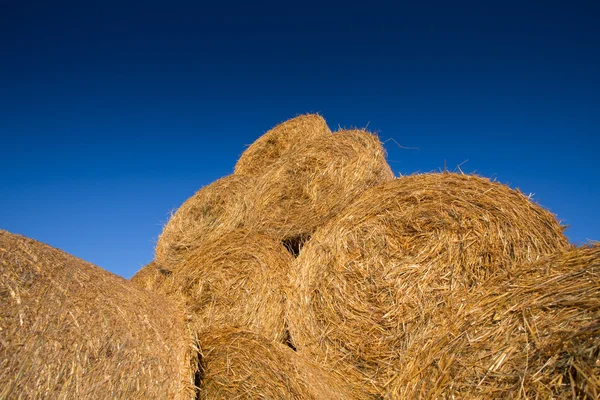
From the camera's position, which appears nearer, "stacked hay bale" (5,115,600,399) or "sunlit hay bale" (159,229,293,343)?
"stacked hay bale" (5,115,600,399)

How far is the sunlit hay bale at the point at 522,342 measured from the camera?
1.86 m

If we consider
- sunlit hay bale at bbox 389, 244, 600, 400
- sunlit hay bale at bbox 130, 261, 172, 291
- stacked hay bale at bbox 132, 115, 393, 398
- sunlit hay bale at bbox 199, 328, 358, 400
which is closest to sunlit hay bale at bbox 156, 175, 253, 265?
stacked hay bale at bbox 132, 115, 393, 398

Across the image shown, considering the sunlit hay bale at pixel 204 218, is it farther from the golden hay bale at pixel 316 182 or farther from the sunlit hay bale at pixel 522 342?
the sunlit hay bale at pixel 522 342

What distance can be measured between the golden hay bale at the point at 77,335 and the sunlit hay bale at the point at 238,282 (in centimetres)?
101

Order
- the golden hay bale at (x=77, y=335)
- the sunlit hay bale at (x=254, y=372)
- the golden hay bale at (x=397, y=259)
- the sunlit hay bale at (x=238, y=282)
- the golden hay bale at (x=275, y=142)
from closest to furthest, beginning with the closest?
the golden hay bale at (x=77, y=335)
the sunlit hay bale at (x=254, y=372)
the golden hay bale at (x=397, y=259)
the sunlit hay bale at (x=238, y=282)
the golden hay bale at (x=275, y=142)

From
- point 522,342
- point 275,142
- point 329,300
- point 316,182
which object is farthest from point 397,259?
point 275,142

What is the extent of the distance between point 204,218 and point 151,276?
99 centimetres

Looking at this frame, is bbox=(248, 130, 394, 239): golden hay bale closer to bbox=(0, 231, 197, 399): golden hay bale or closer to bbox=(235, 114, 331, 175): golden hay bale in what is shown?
bbox=(235, 114, 331, 175): golden hay bale

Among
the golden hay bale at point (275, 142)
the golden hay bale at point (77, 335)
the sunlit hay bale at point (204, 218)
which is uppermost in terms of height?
the golden hay bale at point (275, 142)

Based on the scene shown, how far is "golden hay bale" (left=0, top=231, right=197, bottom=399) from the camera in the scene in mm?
2082

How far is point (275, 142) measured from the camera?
6258 millimetres

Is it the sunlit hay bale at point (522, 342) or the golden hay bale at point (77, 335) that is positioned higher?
the sunlit hay bale at point (522, 342)

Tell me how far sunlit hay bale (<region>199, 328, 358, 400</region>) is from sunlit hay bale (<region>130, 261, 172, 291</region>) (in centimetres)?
154

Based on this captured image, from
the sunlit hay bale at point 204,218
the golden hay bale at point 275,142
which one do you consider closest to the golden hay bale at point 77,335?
the sunlit hay bale at point 204,218
